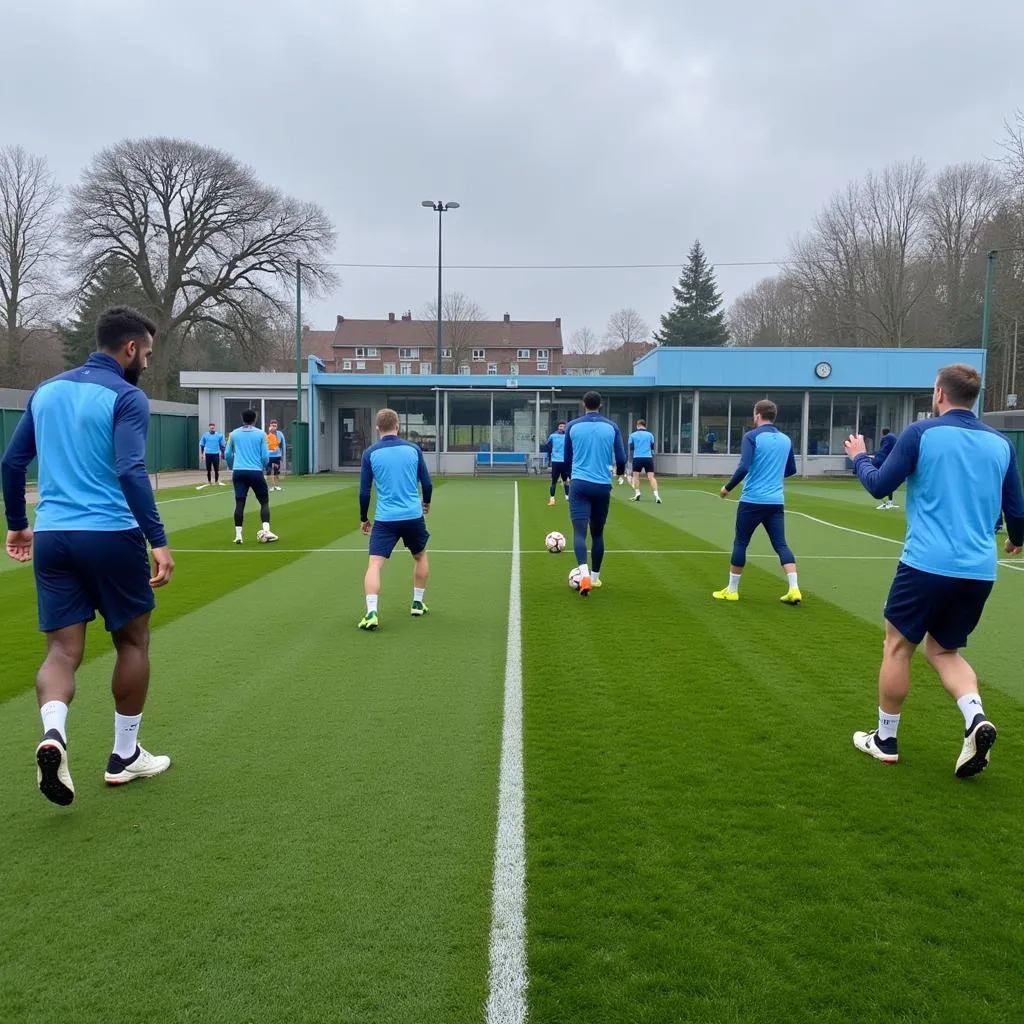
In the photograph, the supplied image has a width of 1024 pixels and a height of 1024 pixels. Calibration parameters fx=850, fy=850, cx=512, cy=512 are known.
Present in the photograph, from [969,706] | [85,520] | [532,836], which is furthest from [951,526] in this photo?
[85,520]

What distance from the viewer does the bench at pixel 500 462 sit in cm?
3794

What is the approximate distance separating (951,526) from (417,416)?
1423 inches

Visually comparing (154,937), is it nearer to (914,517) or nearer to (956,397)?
(914,517)

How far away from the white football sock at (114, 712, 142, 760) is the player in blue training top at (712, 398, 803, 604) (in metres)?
5.88

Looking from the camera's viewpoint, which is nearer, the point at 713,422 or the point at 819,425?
the point at 713,422

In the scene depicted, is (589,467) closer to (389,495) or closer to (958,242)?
(389,495)

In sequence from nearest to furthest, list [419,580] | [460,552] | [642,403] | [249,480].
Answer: [419,580] < [460,552] < [249,480] < [642,403]

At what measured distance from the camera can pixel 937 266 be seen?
48906mm

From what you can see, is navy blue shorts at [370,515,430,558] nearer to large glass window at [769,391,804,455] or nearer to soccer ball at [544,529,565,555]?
soccer ball at [544,529,565,555]

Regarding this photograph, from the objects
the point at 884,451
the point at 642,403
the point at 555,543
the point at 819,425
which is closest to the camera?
the point at 884,451

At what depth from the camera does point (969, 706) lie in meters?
4.16

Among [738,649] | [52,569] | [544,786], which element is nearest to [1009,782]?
[544,786]

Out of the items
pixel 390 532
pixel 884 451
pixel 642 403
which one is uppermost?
pixel 642 403

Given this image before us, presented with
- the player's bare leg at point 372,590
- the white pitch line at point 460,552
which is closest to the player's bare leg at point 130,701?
the player's bare leg at point 372,590
